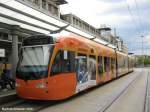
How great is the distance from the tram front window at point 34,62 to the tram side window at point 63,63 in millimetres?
380

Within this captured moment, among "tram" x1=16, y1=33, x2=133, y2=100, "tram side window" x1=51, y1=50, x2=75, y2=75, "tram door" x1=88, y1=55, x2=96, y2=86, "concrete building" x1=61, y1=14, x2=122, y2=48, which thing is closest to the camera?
"tram" x1=16, y1=33, x2=133, y2=100

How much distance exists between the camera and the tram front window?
39.4 ft

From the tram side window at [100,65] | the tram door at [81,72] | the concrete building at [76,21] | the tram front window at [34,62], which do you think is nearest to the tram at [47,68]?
the tram front window at [34,62]

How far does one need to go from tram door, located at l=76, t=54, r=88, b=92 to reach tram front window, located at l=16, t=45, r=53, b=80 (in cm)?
274

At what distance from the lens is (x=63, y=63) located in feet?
42.3

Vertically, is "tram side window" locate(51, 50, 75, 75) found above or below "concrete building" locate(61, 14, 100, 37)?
below

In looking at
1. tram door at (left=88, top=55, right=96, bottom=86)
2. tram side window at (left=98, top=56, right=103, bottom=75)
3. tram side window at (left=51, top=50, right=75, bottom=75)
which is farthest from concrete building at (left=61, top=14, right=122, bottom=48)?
tram side window at (left=51, top=50, right=75, bottom=75)

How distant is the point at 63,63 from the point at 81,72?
2.66 m

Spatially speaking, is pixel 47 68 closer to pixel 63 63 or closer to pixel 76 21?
pixel 63 63

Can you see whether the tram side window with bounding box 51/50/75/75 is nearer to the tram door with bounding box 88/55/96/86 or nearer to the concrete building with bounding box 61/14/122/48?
the tram door with bounding box 88/55/96/86

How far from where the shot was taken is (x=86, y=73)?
1642 centimetres

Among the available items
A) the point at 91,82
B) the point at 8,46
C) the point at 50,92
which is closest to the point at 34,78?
the point at 50,92

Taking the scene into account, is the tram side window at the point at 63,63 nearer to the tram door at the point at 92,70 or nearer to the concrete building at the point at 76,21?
the tram door at the point at 92,70

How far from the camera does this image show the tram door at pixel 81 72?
14784mm
